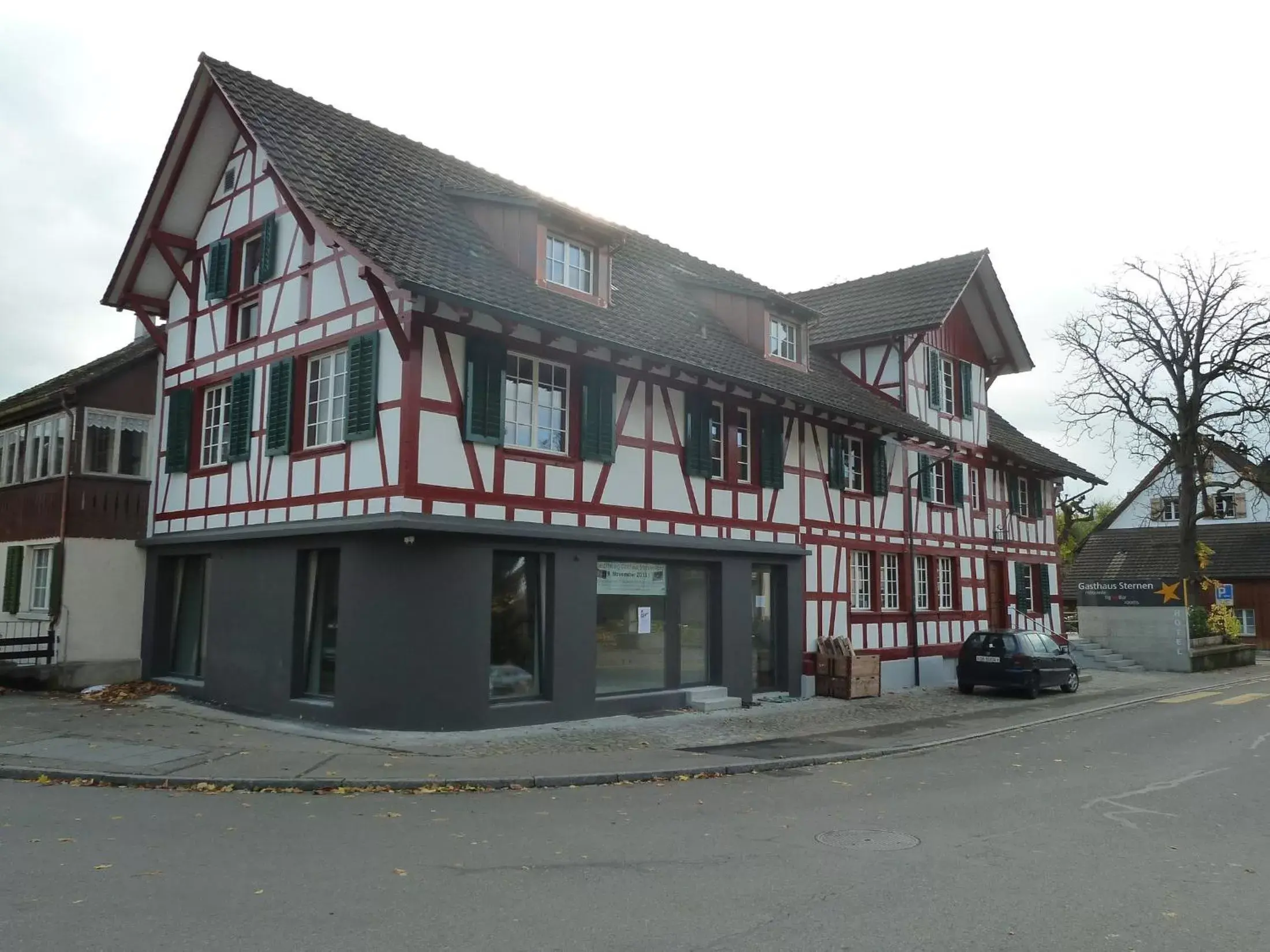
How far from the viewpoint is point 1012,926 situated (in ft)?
18.5

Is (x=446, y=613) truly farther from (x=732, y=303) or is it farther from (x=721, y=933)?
(x=732, y=303)

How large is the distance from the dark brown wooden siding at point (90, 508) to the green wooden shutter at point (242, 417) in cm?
336

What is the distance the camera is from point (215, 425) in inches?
681

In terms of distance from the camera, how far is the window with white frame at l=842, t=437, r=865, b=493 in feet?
69.4

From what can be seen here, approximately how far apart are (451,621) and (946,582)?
15.2 m

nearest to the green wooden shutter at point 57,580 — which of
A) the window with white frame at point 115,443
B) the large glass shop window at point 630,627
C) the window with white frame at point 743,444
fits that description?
the window with white frame at point 115,443

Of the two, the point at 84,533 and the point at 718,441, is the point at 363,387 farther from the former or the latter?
the point at 84,533

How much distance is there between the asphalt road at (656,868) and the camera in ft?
17.8

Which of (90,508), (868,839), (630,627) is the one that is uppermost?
(90,508)

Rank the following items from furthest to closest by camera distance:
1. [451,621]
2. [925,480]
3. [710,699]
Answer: [925,480] → [710,699] → [451,621]

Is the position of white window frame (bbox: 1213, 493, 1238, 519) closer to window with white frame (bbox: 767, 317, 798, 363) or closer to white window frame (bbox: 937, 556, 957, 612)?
white window frame (bbox: 937, 556, 957, 612)

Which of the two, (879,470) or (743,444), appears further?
(879,470)

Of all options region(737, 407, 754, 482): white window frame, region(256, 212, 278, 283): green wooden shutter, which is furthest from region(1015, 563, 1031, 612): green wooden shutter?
region(256, 212, 278, 283): green wooden shutter

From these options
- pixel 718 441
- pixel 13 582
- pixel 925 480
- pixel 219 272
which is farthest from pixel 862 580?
pixel 13 582
